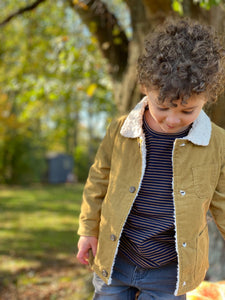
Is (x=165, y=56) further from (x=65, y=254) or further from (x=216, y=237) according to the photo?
(x=65, y=254)

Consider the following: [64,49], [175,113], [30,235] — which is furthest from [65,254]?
[175,113]

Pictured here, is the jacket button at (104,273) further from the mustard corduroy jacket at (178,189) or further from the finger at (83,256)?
the finger at (83,256)

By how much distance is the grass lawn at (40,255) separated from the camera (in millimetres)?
4984

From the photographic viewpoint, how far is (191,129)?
1.94m

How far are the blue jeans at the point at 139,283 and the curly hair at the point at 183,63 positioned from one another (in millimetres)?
906

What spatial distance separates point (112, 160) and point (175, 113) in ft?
1.63

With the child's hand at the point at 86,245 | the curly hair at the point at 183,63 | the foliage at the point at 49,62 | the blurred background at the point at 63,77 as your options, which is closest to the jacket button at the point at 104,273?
the child's hand at the point at 86,245

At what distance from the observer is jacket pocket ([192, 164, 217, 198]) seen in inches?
75.7

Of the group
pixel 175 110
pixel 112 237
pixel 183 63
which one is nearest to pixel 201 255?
pixel 112 237

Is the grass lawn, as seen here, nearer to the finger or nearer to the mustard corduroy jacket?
the finger

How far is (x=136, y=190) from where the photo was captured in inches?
77.1

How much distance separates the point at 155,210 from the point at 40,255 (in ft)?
17.3

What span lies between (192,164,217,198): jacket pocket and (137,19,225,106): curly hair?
342 mm

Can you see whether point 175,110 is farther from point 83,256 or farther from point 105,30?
point 105,30
